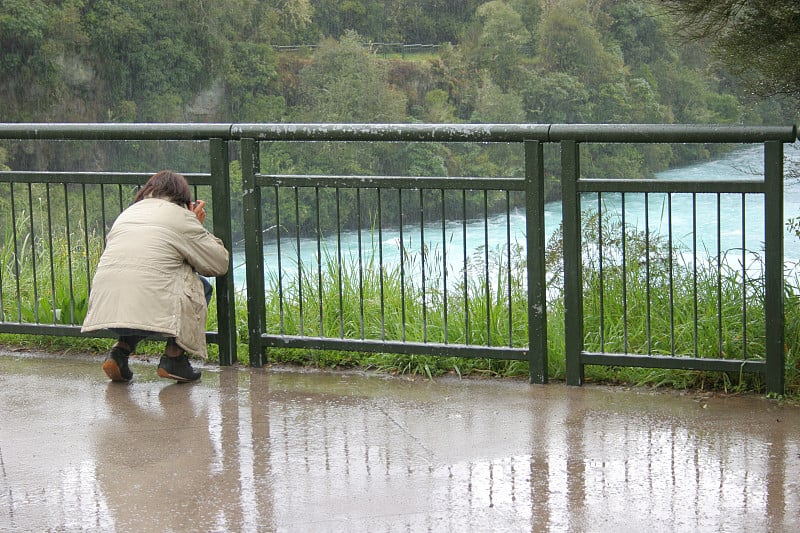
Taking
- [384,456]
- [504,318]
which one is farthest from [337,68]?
[384,456]

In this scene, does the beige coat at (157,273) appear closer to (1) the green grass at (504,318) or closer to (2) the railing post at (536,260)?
(1) the green grass at (504,318)

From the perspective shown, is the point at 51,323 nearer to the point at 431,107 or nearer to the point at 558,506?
the point at 558,506

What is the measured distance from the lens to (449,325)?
254 inches

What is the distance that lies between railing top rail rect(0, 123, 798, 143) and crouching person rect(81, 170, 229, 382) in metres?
0.34

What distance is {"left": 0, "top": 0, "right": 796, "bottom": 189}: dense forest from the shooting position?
163 ft

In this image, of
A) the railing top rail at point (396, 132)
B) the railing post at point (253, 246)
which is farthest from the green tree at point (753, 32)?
the railing post at point (253, 246)

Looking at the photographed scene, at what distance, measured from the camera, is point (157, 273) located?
544 cm

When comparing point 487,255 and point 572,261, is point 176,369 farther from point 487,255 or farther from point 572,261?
point 572,261

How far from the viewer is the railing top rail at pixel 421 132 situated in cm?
495

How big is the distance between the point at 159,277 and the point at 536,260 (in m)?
2.02

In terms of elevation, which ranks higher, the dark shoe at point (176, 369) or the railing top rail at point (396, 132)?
the railing top rail at point (396, 132)

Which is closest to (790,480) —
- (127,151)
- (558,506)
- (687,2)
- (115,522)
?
(558,506)

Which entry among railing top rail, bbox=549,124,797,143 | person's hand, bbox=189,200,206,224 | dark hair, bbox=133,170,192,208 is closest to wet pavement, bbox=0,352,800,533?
person's hand, bbox=189,200,206,224

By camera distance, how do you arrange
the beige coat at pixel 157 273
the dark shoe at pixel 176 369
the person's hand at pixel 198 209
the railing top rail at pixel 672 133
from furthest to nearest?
the person's hand at pixel 198 209 → the dark shoe at pixel 176 369 → the beige coat at pixel 157 273 → the railing top rail at pixel 672 133
